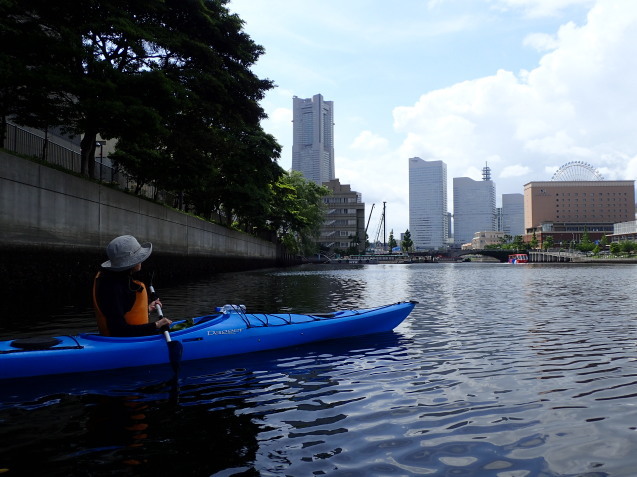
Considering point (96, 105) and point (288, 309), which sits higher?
point (96, 105)

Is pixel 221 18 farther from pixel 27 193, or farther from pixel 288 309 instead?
pixel 288 309

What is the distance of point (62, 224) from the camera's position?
17.3 m

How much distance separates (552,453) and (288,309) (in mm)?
10922

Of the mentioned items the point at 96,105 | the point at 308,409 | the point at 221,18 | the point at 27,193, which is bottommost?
the point at 308,409

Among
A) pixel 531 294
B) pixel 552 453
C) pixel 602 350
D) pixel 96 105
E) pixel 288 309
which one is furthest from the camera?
pixel 531 294

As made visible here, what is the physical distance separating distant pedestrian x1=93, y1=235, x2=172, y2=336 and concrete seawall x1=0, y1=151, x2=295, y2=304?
8.92 metres

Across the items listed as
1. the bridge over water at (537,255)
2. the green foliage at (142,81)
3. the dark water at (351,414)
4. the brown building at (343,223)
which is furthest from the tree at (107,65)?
the brown building at (343,223)

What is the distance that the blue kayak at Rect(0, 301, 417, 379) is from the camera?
22.9 ft

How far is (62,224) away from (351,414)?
15516 millimetres

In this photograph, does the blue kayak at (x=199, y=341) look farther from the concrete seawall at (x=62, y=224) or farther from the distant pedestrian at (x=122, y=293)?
the concrete seawall at (x=62, y=224)

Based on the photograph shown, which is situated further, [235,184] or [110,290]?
[235,184]

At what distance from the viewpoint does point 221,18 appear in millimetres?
26297

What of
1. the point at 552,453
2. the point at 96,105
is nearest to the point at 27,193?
the point at 96,105

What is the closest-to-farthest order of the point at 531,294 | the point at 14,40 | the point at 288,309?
the point at 288,309, the point at 14,40, the point at 531,294
